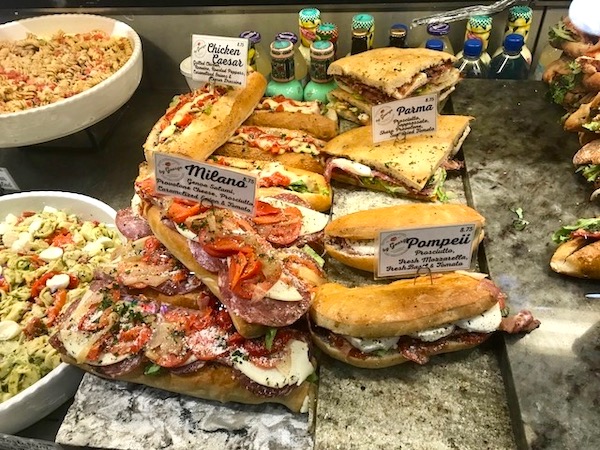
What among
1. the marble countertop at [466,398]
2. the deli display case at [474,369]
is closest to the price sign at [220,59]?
the deli display case at [474,369]

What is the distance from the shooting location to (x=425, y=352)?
211cm

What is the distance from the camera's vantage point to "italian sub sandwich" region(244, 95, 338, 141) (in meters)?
3.23

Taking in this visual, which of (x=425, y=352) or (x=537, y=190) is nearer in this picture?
(x=425, y=352)

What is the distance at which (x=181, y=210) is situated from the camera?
2205 millimetres

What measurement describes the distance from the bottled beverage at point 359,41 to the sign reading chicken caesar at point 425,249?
6.17 ft

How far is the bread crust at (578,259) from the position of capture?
2.23 metres

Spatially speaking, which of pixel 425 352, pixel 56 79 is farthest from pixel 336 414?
pixel 56 79

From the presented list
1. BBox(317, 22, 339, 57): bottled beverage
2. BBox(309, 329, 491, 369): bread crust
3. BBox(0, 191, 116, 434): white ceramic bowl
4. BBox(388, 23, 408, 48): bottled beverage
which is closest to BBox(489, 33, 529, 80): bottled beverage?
BBox(388, 23, 408, 48): bottled beverage

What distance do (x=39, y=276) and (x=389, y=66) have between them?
217 cm

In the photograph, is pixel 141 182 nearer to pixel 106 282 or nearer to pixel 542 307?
pixel 106 282

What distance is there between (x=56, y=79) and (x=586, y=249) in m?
2.81

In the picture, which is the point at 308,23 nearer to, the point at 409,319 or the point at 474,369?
the point at 409,319

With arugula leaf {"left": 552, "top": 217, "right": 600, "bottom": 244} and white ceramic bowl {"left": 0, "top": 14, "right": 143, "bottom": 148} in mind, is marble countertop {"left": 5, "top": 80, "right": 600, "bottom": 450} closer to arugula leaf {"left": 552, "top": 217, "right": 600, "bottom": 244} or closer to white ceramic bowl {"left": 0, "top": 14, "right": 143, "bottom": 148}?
arugula leaf {"left": 552, "top": 217, "right": 600, "bottom": 244}

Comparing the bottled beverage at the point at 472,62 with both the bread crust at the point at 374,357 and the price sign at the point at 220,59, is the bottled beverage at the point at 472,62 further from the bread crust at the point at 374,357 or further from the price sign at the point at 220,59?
the bread crust at the point at 374,357
